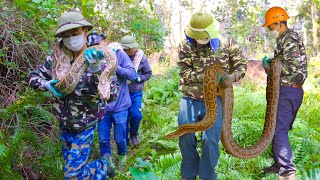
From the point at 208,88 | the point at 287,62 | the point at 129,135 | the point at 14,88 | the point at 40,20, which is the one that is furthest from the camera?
the point at 129,135

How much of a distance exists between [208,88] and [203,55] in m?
0.60

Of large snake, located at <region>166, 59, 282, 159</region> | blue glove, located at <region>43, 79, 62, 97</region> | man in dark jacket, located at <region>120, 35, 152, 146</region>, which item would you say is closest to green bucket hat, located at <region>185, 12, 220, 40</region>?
large snake, located at <region>166, 59, 282, 159</region>

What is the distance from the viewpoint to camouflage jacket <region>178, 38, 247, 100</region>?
4070 millimetres

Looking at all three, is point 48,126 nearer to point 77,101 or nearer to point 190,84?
point 77,101

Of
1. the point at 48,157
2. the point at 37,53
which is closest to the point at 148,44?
the point at 37,53

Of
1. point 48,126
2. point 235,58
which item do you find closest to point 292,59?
point 235,58

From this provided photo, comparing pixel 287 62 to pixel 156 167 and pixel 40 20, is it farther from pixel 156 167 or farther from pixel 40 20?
pixel 40 20

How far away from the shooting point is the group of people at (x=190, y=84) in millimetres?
3838

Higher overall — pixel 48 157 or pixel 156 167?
pixel 48 157

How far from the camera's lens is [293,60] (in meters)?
4.34

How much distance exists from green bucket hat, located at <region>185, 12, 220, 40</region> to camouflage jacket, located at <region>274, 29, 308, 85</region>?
3.51ft

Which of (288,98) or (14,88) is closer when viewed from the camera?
(288,98)

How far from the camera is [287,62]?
4371 millimetres

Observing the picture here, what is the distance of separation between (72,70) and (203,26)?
1482 mm
